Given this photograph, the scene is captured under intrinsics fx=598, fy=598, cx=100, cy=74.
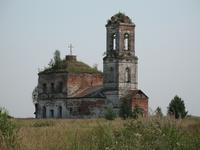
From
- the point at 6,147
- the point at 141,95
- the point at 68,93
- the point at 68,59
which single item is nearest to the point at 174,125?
the point at 6,147

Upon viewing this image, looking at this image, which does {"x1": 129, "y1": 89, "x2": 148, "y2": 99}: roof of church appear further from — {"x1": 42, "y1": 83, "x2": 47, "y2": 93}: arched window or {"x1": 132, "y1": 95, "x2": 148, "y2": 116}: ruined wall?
{"x1": 42, "y1": 83, "x2": 47, "y2": 93}: arched window

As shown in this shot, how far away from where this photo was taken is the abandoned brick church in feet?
173

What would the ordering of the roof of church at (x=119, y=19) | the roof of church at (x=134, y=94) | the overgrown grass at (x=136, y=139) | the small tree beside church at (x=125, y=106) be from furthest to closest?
the roof of church at (x=119, y=19) → the roof of church at (x=134, y=94) → the small tree beside church at (x=125, y=106) → the overgrown grass at (x=136, y=139)

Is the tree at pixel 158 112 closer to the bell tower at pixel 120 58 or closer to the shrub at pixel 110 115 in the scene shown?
the shrub at pixel 110 115

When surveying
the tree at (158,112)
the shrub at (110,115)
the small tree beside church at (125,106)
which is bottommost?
the tree at (158,112)

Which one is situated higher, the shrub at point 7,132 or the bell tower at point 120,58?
the bell tower at point 120,58

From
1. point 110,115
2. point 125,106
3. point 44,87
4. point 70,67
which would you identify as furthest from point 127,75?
point 44,87

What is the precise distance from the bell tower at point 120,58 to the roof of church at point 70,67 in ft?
15.4

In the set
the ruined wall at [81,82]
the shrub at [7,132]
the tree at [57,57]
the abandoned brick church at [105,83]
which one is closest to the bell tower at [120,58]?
the abandoned brick church at [105,83]

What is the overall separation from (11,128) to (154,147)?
4.24 metres

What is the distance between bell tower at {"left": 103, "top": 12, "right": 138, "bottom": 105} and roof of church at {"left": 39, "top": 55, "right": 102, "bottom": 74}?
4705mm

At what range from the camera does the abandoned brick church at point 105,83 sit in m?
52.8

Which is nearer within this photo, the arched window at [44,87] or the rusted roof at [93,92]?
the rusted roof at [93,92]

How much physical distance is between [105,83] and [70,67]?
5837 millimetres
